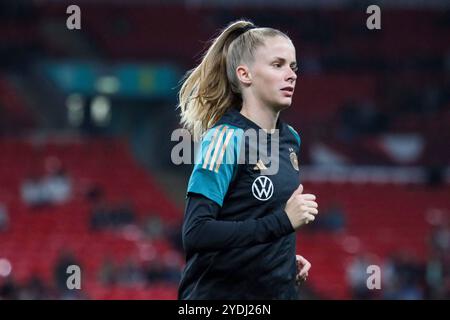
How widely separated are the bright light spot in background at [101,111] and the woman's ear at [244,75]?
2117 centimetres

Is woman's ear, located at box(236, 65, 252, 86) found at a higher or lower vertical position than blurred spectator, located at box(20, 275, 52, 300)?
lower

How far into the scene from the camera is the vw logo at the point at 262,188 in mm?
3406

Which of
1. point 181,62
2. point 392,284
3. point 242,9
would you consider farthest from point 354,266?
point 242,9

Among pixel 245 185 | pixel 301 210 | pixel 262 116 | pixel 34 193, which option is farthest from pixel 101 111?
pixel 301 210

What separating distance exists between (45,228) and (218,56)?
13078mm

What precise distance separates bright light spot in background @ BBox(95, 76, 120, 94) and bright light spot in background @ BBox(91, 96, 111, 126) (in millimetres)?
544

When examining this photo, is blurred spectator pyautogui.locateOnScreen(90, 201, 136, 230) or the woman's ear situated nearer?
the woman's ear

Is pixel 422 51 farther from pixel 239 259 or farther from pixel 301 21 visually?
pixel 239 259

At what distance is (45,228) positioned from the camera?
16.3 meters

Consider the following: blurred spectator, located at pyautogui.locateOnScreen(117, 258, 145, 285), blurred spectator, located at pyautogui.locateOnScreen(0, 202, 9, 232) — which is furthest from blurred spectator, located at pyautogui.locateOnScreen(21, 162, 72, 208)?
blurred spectator, located at pyautogui.locateOnScreen(117, 258, 145, 285)

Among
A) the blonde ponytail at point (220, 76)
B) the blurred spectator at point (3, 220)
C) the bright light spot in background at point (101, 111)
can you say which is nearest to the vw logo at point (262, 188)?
the blonde ponytail at point (220, 76)

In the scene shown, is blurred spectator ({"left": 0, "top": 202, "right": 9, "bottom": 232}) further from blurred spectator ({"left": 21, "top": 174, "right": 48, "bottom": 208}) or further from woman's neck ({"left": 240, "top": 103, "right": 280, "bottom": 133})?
woman's neck ({"left": 240, "top": 103, "right": 280, "bottom": 133})

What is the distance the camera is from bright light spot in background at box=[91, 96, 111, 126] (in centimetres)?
2470

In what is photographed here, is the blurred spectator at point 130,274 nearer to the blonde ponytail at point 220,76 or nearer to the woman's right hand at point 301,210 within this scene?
the blonde ponytail at point 220,76
